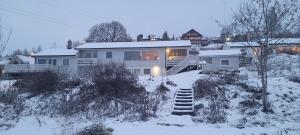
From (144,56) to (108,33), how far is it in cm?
3234

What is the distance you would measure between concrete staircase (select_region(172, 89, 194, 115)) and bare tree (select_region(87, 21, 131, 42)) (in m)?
49.1

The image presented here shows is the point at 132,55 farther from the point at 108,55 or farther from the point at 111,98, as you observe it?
the point at 111,98

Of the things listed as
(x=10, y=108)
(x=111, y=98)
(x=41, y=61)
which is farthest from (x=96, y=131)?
(x=41, y=61)

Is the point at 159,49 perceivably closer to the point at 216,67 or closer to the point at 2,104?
the point at 216,67

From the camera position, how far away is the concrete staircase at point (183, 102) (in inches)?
728

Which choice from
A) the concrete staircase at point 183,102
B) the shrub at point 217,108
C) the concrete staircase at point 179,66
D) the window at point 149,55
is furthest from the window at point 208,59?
the shrub at point 217,108

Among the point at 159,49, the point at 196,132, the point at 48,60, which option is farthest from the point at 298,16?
the point at 48,60

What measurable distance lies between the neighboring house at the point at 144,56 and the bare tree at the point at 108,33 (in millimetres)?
28966

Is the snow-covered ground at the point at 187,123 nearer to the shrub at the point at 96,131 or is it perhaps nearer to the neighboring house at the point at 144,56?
the shrub at the point at 96,131

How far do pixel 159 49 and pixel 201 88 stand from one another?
18045mm

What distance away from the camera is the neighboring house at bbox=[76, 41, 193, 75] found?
39.3 meters

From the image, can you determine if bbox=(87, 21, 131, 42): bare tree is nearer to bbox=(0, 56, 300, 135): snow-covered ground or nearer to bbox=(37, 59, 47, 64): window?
bbox=(37, 59, 47, 64): window

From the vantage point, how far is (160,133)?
14297 millimetres

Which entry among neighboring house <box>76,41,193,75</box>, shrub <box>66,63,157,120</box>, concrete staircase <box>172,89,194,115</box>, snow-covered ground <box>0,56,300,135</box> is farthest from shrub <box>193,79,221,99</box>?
neighboring house <box>76,41,193,75</box>
